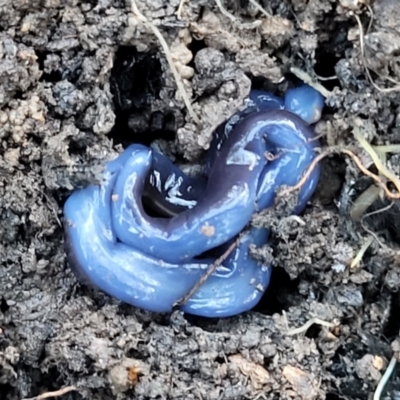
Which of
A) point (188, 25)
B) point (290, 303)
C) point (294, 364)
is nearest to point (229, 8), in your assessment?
point (188, 25)

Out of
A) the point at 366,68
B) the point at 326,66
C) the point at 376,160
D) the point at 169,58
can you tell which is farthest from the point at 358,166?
the point at 169,58

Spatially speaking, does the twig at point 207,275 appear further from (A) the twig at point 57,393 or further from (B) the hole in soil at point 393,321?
(B) the hole in soil at point 393,321

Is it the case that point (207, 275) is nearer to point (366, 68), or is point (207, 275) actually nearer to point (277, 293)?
point (277, 293)

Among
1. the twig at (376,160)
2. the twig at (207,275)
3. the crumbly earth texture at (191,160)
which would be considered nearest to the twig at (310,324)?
the crumbly earth texture at (191,160)

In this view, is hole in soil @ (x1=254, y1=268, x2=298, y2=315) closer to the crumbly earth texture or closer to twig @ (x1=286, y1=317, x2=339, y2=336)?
the crumbly earth texture

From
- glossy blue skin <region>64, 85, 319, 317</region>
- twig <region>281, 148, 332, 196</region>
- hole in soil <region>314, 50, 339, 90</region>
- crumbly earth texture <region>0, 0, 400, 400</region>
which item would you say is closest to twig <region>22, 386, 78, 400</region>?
A: crumbly earth texture <region>0, 0, 400, 400</region>
